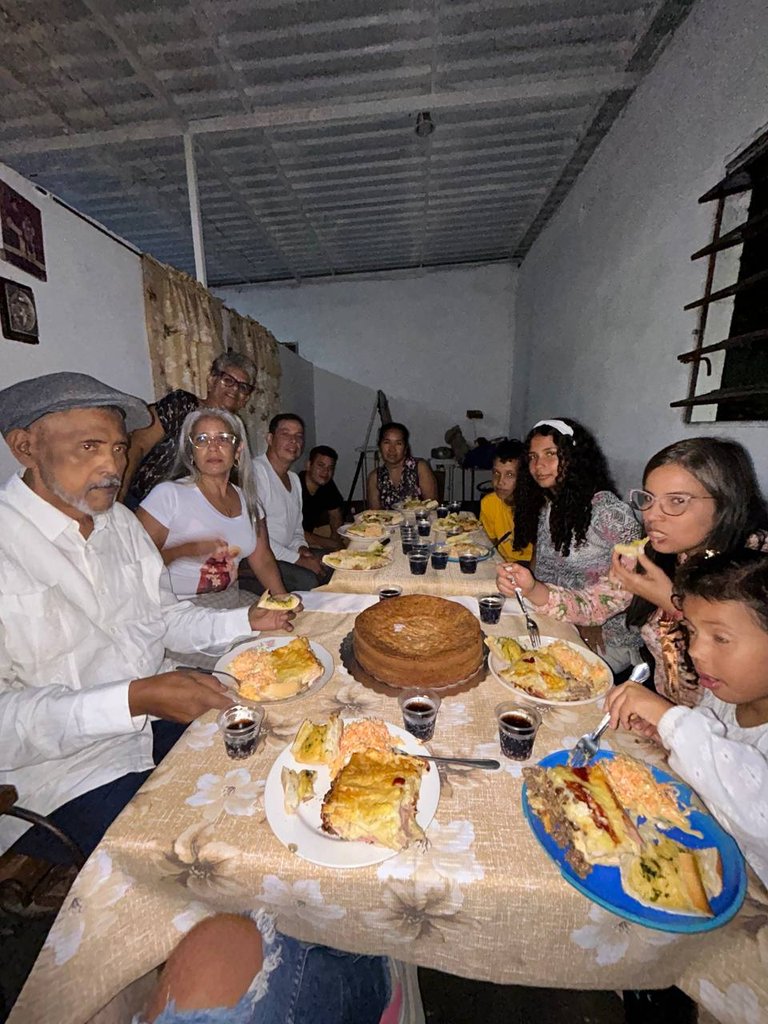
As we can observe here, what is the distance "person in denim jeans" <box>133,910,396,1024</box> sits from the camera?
1.00 m

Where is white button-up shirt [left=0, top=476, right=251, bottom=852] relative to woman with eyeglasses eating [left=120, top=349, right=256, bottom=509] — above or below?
below

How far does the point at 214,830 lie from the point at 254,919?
11.4 inches

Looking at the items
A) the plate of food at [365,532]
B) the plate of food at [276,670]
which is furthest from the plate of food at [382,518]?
the plate of food at [276,670]

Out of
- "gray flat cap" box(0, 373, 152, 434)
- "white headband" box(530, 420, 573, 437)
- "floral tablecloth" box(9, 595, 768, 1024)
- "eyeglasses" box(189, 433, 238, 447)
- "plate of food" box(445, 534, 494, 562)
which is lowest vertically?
"floral tablecloth" box(9, 595, 768, 1024)

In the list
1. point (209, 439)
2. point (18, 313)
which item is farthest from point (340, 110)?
point (209, 439)

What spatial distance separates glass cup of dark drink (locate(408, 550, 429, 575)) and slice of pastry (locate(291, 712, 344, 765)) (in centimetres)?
165

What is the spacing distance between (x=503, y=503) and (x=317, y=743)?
3.55 metres

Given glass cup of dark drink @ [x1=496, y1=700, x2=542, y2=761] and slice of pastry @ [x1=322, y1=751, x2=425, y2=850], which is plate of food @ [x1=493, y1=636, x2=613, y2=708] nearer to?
glass cup of dark drink @ [x1=496, y1=700, x2=542, y2=761]

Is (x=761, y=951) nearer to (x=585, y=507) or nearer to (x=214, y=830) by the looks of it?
(x=214, y=830)

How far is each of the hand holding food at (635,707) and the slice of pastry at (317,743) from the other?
2.99 ft

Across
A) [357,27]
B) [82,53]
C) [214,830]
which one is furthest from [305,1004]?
[82,53]

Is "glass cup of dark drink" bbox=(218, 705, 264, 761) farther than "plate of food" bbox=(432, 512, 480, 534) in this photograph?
No

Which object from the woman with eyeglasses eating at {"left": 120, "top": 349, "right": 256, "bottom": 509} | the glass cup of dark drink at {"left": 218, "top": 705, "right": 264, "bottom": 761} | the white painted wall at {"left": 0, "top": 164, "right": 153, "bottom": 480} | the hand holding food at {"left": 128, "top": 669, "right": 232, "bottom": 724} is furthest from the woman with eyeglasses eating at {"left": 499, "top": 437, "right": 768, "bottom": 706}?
the white painted wall at {"left": 0, "top": 164, "right": 153, "bottom": 480}

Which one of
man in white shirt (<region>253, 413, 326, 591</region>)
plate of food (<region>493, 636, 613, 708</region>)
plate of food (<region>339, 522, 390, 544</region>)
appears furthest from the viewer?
man in white shirt (<region>253, 413, 326, 591</region>)
